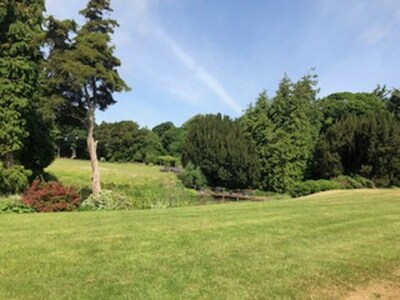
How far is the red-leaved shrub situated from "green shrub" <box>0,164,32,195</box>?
2.62 metres

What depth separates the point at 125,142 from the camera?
78438 mm

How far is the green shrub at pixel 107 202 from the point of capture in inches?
593

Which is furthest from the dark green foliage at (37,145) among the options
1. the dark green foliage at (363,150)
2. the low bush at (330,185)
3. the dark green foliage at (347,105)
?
the dark green foliage at (347,105)

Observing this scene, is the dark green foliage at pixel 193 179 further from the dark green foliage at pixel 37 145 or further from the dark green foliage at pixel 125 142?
the dark green foliage at pixel 125 142

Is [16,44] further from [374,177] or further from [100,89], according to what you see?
[374,177]

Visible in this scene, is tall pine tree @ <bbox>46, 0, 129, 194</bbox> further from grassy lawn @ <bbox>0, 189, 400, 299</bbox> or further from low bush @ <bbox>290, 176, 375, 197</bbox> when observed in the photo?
low bush @ <bbox>290, 176, 375, 197</bbox>

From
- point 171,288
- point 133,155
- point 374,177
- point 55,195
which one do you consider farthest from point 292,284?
point 133,155

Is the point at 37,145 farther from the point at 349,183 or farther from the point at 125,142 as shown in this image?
the point at 125,142

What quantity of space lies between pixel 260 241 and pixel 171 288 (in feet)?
9.71

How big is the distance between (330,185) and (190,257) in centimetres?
2681

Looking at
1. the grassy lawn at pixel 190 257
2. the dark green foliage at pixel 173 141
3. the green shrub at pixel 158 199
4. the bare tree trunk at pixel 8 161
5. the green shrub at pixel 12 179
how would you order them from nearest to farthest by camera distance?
the grassy lawn at pixel 190 257 → the green shrub at pixel 12 179 → the green shrub at pixel 158 199 → the bare tree trunk at pixel 8 161 → the dark green foliage at pixel 173 141

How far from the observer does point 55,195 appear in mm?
14297

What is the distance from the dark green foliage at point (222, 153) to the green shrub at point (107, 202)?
960 inches

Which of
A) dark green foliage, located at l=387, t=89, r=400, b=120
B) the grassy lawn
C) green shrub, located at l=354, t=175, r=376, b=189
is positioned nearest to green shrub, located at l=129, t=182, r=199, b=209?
the grassy lawn
